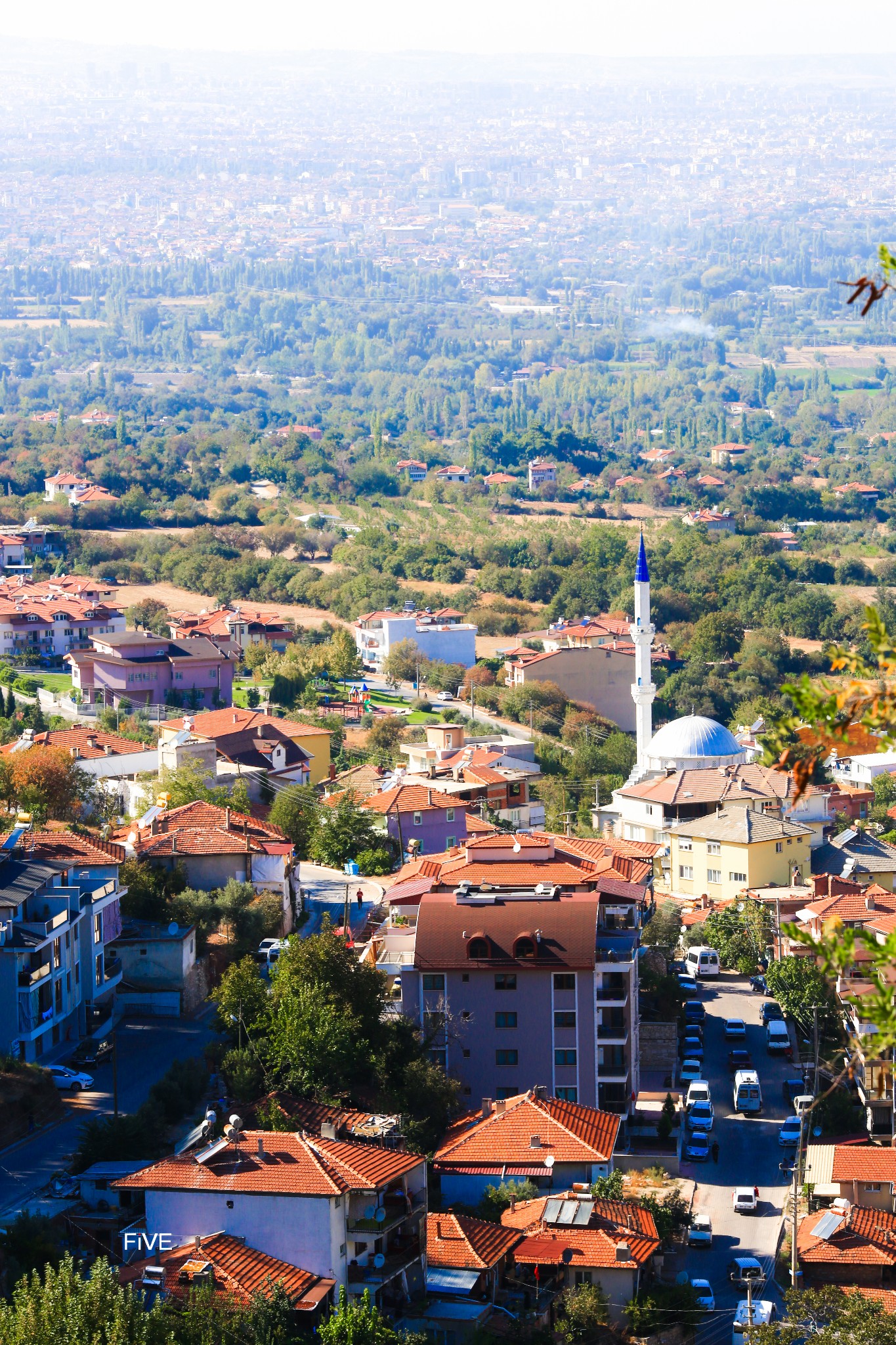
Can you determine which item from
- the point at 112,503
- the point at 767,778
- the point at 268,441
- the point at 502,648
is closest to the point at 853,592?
the point at 502,648

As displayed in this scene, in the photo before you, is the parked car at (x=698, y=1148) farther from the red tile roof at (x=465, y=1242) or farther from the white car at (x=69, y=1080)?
the white car at (x=69, y=1080)

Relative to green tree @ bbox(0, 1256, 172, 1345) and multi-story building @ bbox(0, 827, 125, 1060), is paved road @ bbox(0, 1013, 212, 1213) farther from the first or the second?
green tree @ bbox(0, 1256, 172, 1345)

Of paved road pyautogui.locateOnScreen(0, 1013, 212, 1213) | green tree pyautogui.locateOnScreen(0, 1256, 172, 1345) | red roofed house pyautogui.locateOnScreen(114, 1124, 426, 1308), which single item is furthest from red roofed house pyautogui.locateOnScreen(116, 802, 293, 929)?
green tree pyautogui.locateOnScreen(0, 1256, 172, 1345)

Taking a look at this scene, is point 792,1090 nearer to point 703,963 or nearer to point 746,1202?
point 746,1202

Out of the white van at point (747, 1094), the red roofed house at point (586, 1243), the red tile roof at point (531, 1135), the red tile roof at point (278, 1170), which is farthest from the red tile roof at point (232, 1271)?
the white van at point (747, 1094)

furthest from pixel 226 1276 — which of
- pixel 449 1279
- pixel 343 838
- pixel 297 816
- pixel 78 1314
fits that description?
pixel 297 816
